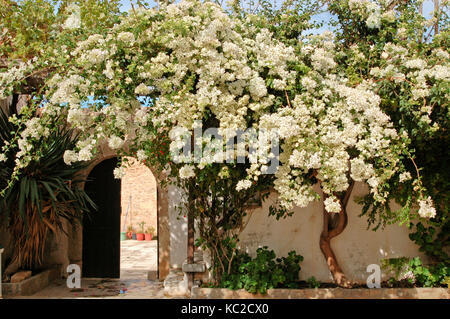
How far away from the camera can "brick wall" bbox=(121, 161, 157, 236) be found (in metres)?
16.3

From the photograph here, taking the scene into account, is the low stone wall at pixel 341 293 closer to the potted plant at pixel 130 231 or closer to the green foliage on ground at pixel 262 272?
the green foliage on ground at pixel 262 272

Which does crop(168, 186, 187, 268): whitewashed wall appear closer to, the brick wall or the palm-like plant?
the palm-like plant

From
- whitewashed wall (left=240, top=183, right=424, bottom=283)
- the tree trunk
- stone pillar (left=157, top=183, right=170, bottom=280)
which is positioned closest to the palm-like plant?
stone pillar (left=157, top=183, right=170, bottom=280)

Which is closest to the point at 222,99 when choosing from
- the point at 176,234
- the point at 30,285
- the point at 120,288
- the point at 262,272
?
the point at 262,272

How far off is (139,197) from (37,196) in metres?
10.3

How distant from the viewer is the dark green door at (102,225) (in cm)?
845

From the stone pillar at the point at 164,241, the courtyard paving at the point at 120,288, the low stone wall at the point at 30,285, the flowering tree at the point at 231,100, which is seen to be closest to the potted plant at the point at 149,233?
the courtyard paving at the point at 120,288

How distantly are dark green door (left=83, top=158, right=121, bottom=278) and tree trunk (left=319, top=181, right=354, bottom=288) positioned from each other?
4.27m

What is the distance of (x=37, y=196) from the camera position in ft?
20.3

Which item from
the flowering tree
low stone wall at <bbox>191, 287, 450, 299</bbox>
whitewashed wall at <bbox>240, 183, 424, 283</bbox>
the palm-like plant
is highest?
the flowering tree

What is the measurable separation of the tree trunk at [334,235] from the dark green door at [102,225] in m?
4.27

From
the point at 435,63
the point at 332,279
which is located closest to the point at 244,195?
the point at 332,279

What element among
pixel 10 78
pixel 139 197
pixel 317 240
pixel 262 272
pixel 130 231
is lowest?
pixel 130 231

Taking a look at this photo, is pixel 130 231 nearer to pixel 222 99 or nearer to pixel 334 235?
pixel 334 235
